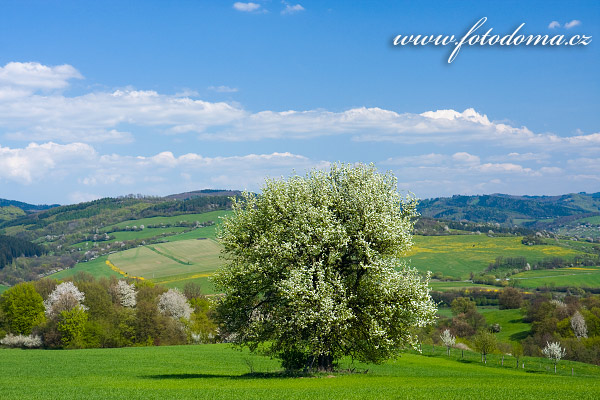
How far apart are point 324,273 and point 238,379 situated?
43.5ft

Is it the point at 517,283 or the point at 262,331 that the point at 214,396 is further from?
the point at 517,283

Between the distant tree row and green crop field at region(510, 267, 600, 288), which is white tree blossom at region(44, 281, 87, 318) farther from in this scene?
green crop field at region(510, 267, 600, 288)

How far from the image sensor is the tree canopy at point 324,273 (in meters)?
35.1

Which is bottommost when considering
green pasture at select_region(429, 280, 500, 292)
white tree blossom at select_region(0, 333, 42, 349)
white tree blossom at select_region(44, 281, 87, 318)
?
green pasture at select_region(429, 280, 500, 292)

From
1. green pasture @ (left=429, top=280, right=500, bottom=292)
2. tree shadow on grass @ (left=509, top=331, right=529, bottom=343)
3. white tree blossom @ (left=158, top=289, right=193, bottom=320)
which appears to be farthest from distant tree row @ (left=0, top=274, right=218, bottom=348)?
green pasture @ (left=429, top=280, right=500, bottom=292)

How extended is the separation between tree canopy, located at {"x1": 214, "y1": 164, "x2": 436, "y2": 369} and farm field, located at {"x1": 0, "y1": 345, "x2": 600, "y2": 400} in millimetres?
3098

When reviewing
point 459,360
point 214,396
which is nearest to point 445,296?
point 459,360

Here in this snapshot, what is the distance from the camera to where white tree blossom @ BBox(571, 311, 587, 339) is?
116412mm

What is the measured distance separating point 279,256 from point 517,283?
18073 cm

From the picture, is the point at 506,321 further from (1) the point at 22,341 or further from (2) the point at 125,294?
(1) the point at 22,341

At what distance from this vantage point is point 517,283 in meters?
193

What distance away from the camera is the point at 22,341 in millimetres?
104125

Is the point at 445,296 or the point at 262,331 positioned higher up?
the point at 262,331

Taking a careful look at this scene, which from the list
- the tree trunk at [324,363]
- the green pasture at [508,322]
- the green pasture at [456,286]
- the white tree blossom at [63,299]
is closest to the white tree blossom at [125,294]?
the white tree blossom at [63,299]
